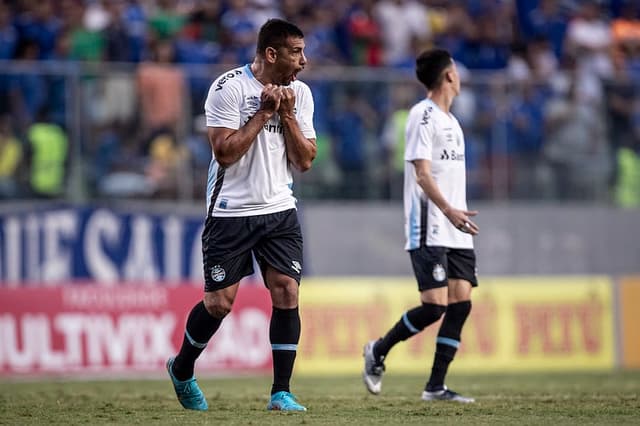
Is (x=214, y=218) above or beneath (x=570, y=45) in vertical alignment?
beneath

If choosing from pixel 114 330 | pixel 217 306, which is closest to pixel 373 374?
pixel 217 306

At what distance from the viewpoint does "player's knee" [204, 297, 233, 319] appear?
8875 mm

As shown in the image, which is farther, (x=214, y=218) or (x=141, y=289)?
(x=141, y=289)

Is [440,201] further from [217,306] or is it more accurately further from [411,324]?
[217,306]

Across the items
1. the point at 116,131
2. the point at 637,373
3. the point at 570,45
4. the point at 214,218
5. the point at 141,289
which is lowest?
the point at 637,373

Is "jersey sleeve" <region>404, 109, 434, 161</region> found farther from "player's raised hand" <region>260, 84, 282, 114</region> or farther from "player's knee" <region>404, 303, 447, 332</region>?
"player's raised hand" <region>260, 84, 282, 114</region>

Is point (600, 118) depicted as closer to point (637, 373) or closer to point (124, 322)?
point (637, 373)

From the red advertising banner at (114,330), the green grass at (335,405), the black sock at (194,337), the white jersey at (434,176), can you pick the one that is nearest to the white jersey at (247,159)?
the black sock at (194,337)

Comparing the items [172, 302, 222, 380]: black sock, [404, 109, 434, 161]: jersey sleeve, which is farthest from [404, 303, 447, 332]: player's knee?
[172, 302, 222, 380]: black sock

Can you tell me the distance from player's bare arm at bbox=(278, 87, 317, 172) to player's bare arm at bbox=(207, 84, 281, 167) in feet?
0.25

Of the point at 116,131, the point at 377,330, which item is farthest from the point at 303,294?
the point at 116,131

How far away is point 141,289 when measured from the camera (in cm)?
1708

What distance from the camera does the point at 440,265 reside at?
10.3 meters

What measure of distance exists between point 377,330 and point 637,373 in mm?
3604
